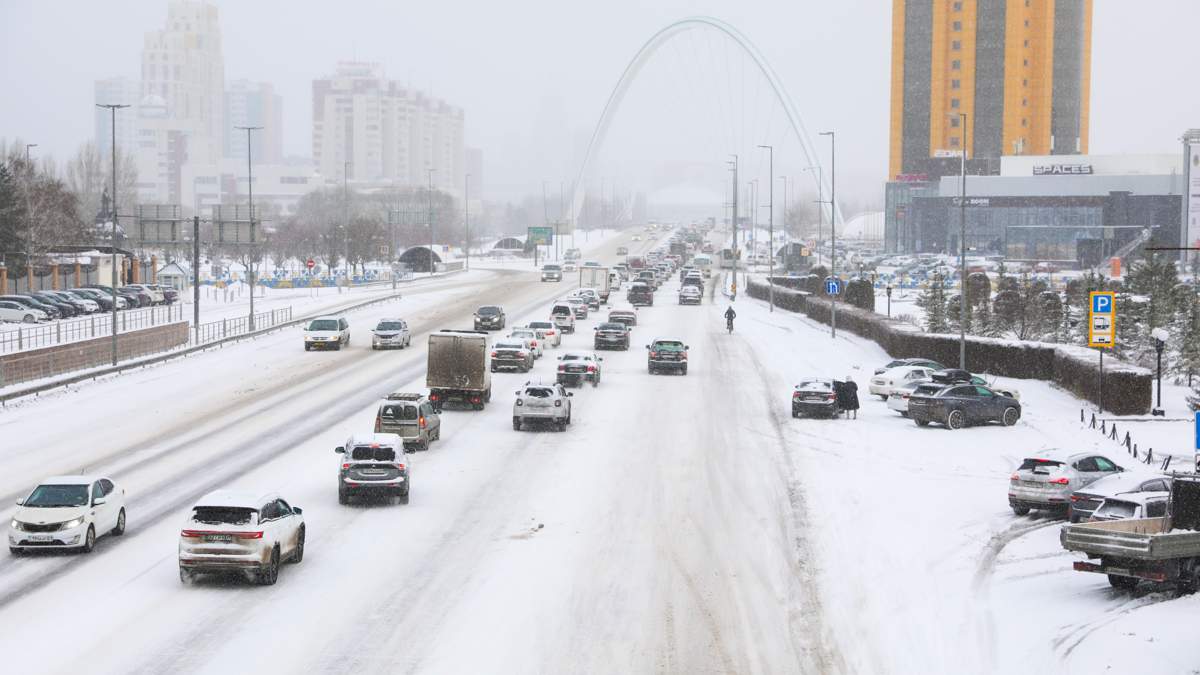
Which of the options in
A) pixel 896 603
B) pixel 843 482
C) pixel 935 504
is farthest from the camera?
pixel 843 482

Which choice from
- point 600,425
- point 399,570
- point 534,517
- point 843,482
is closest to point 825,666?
point 399,570

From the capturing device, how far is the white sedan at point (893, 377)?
53500 mm

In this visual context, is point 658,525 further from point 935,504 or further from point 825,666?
point 825,666

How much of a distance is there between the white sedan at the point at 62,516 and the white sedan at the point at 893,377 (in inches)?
1243

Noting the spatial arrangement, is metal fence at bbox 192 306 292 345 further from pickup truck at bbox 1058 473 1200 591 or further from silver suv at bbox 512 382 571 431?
pickup truck at bbox 1058 473 1200 591

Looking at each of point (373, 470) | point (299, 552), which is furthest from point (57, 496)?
point (373, 470)

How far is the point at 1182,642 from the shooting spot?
2148 cm

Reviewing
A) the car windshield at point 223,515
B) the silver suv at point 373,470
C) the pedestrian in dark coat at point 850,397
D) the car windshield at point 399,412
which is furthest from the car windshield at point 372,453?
the pedestrian in dark coat at point 850,397

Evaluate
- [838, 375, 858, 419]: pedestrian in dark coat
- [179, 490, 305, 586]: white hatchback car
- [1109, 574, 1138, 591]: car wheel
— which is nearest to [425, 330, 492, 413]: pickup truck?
[838, 375, 858, 419]: pedestrian in dark coat

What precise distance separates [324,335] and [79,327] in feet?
49.5

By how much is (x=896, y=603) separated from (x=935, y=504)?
9.56 meters

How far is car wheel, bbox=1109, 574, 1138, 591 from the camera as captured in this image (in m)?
24.9

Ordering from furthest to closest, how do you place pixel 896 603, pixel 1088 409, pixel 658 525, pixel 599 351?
1. pixel 599 351
2. pixel 1088 409
3. pixel 658 525
4. pixel 896 603

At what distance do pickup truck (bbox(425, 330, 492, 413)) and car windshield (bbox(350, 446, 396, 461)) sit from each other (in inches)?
607
